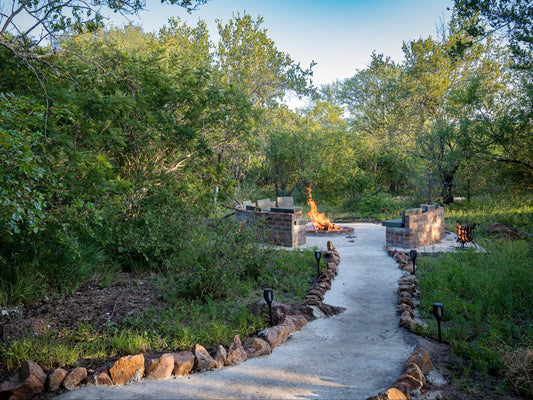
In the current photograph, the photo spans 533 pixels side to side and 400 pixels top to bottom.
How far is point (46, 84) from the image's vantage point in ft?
16.9

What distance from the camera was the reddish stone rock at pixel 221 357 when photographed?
353 cm

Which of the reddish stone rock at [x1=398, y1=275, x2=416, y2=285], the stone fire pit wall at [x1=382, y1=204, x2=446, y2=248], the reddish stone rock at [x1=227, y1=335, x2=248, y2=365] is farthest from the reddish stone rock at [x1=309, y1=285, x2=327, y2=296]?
the stone fire pit wall at [x1=382, y1=204, x2=446, y2=248]

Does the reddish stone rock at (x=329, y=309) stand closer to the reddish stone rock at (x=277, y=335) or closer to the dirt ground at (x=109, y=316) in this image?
the reddish stone rock at (x=277, y=335)

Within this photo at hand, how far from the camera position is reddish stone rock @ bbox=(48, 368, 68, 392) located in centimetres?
317

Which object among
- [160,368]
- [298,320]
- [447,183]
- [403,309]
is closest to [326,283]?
[403,309]

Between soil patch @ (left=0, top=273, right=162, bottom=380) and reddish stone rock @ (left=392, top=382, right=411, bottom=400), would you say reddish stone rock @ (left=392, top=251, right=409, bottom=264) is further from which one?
reddish stone rock @ (left=392, top=382, right=411, bottom=400)

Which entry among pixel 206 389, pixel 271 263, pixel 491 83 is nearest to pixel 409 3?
pixel 491 83

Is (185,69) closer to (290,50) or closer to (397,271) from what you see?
(397,271)

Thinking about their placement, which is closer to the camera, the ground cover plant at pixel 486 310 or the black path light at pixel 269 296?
the ground cover plant at pixel 486 310

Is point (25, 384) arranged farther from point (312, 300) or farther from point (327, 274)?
point (327, 274)

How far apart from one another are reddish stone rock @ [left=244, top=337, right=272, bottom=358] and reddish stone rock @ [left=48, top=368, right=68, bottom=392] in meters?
1.58

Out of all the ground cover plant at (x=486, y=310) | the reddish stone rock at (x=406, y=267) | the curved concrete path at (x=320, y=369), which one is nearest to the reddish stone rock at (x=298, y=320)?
the curved concrete path at (x=320, y=369)

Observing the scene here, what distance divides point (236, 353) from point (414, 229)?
6.33 m

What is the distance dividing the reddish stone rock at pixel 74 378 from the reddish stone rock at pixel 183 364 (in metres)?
0.74
